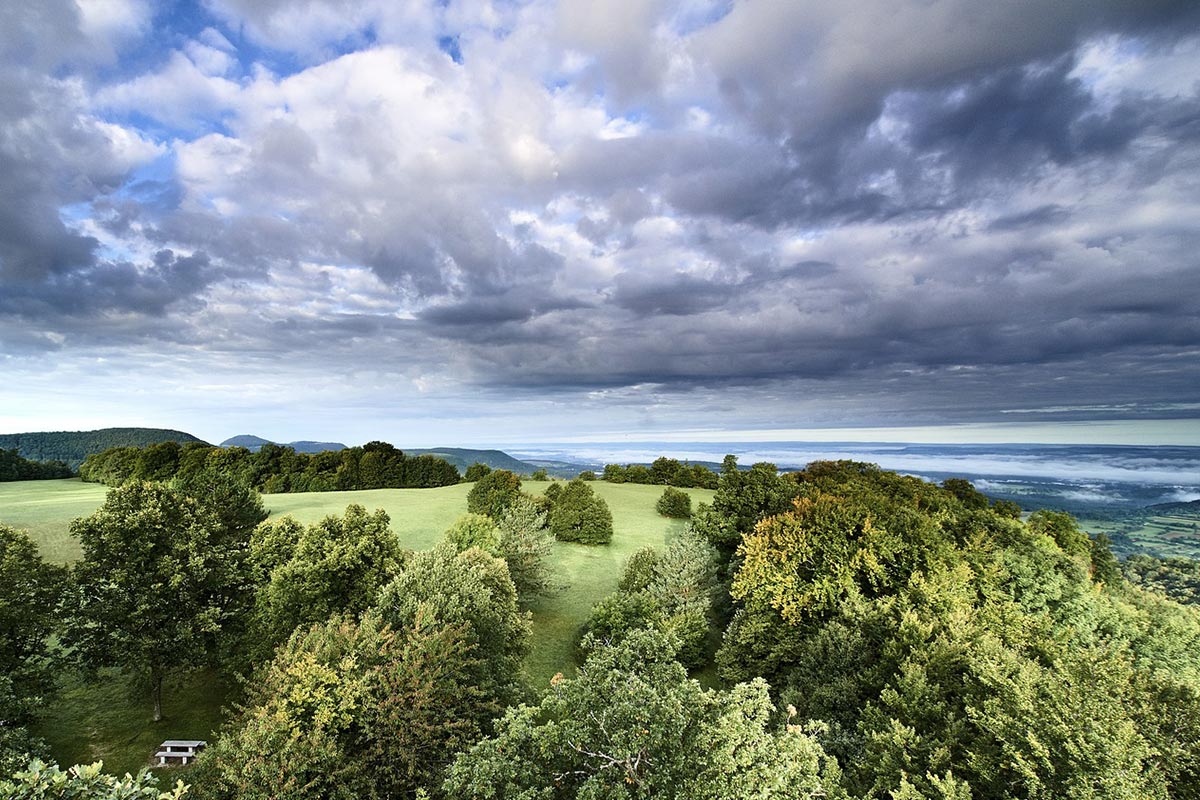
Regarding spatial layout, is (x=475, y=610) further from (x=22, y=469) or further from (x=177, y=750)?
(x=22, y=469)

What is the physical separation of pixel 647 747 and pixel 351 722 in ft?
47.5

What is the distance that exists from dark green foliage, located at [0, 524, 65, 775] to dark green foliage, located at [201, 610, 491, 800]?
8.26 m

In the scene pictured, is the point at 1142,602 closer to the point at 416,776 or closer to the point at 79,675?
the point at 416,776

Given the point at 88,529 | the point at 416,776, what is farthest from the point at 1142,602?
the point at 88,529

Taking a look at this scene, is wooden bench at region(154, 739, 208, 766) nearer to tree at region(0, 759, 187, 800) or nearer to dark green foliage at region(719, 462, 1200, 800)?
tree at region(0, 759, 187, 800)

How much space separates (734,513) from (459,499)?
49.4 meters

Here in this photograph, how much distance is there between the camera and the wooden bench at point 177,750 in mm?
23266

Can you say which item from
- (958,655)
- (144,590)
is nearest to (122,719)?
(144,590)

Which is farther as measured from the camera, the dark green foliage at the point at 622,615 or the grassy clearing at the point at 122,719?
the dark green foliage at the point at 622,615

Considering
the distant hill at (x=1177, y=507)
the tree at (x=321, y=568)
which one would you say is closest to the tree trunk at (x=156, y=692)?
the tree at (x=321, y=568)

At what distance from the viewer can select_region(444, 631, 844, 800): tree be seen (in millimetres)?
11820

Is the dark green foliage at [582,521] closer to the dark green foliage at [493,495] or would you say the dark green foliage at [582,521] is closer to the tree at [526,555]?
the dark green foliage at [493,495]

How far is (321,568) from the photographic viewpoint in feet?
93.2

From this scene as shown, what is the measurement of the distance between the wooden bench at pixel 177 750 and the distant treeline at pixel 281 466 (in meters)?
80.0
